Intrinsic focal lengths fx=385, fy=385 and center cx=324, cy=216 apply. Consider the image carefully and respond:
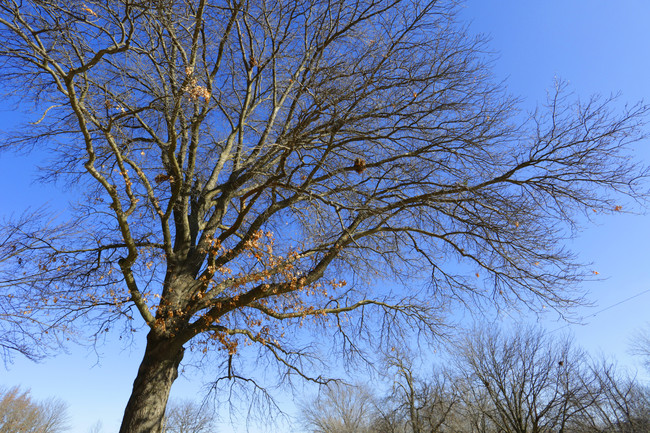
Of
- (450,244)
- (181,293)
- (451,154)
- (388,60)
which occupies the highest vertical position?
(388,60)

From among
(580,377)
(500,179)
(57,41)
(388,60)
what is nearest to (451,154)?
(500,179)

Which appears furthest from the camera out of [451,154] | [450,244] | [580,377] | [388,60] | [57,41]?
[580,377]

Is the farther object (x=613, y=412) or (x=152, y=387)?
(x=613, y=412)

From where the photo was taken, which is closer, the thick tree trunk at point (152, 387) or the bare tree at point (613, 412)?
the thick tree trunk at point (152, 387)

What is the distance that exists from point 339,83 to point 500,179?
2673 mm

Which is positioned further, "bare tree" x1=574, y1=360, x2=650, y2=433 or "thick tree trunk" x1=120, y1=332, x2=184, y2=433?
"bare tree" x1=574, y1=360, x2=650, y2=433

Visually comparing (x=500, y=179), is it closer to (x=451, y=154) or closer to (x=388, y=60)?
(x=451, y=154)

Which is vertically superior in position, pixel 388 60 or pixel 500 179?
pixel 388 60

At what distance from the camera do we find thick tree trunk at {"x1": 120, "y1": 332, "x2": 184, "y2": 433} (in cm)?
486

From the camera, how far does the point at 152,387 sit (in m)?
5.07

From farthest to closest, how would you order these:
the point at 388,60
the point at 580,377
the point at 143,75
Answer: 1. the point at 580,377
2. the point at 388,60
3. the point at 143,75

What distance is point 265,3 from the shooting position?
5695 mm

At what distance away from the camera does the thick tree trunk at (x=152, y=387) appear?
4.86m

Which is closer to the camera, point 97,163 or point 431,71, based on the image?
point 431,71
